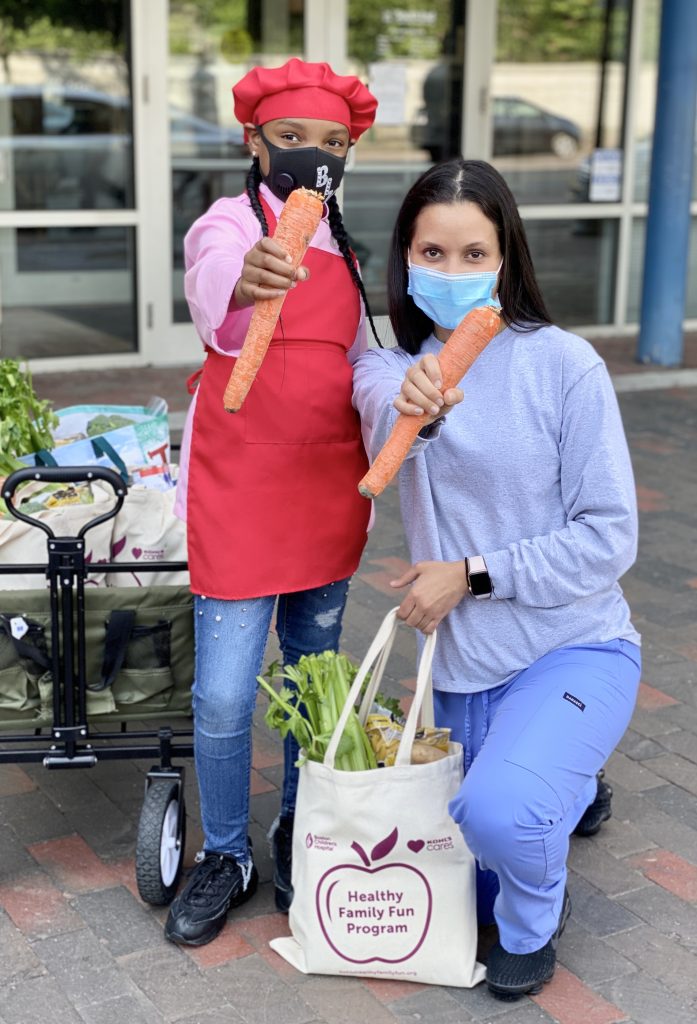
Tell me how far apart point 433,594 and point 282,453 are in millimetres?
425

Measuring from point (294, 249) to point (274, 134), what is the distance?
1.39ft

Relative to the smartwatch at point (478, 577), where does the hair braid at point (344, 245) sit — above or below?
above

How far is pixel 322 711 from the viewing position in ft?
9.08

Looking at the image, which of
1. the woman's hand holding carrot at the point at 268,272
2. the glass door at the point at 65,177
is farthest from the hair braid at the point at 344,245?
the glass door at the point at 65,177

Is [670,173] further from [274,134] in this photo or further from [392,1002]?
[392,1002]

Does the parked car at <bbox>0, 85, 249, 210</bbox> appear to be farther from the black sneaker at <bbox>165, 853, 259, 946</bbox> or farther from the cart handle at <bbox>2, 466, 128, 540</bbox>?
the black sneaker at <bbox>165, 853, 259, 946</bbox>

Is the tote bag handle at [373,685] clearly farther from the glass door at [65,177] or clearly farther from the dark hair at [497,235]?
the glass door at [65,177]

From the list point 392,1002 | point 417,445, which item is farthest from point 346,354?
point 392,1002

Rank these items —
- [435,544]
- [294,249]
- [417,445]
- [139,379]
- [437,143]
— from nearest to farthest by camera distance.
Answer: [294,249] → [417,445] → [435,544] → [139,379] → [437,143]

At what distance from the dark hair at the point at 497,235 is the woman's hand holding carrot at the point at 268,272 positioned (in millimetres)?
450

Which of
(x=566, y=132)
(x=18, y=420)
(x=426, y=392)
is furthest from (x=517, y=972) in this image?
(x=566, y=132)

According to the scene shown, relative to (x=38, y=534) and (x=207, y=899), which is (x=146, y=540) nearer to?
(x=38, y=534)

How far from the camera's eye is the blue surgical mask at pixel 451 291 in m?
2.69

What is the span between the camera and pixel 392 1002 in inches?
107
